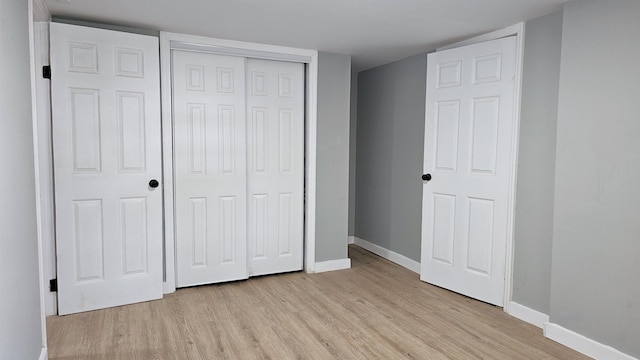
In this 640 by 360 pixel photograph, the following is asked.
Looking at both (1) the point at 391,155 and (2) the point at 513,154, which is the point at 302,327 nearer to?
(2) the point at 513,154

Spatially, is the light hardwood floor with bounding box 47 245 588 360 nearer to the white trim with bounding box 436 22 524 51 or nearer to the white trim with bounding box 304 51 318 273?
the white trim with bounding box 304 51 318 273

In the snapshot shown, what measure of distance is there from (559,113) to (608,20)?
0.59 meters

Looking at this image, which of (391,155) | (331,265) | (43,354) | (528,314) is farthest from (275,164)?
(528,314)

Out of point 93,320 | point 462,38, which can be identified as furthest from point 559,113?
point 93,320

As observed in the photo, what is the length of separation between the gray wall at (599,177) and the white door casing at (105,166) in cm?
298

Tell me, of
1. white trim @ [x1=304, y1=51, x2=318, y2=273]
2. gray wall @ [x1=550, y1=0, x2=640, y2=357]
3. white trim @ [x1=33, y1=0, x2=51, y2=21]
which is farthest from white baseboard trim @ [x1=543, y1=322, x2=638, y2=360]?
white trim @ [x1=33, y1=0, x2=51, y2=21]

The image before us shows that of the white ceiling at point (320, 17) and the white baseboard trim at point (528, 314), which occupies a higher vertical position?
the white ceiling at point (320, 17)

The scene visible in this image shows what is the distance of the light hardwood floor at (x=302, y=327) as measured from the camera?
2.48m

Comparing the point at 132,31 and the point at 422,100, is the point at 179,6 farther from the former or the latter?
the point at 422,100

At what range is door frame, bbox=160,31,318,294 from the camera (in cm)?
331

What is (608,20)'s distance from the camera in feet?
7.72

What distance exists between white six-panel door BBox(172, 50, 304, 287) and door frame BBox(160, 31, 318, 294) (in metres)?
0.06

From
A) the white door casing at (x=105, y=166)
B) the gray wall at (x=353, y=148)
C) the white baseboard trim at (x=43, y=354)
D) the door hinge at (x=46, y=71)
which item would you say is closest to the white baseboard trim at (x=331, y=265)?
the gray wall at (x=353, y=148)

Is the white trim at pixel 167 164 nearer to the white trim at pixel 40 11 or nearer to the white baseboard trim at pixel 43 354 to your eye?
the white trim at pixel 40 11
